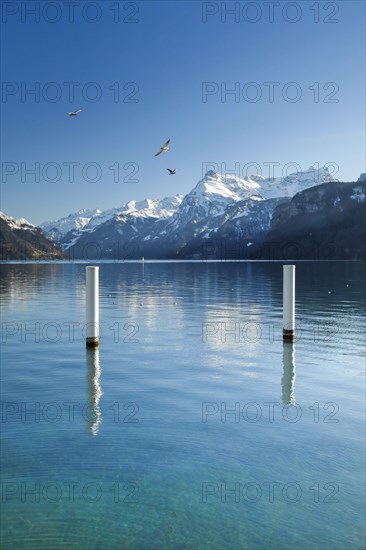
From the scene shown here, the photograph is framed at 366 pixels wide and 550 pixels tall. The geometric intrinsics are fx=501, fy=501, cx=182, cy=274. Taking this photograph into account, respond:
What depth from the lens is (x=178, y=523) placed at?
344 inches

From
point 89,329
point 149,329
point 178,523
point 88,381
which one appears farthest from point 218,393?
point 149,329

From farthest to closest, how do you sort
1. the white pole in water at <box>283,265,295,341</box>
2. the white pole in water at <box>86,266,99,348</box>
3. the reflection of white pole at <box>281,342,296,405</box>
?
the white pole in water at <box>283,265,295,341</box> < the white pole in water at <box>86,266,99,348</box> < the reflection of white pole at <box>281,342,296,405</box>

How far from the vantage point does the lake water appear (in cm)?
862

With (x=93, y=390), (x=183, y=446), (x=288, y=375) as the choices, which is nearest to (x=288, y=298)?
(x=288, y=375)

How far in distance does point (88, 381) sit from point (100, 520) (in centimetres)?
1049

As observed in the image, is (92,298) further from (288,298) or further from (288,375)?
(288,298)

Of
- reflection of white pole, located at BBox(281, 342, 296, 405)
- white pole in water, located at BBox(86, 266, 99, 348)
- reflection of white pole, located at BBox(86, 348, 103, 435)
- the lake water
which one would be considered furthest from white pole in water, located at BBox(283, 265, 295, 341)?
reflection of white pole, located at BBox(86, 348, 103, 435)

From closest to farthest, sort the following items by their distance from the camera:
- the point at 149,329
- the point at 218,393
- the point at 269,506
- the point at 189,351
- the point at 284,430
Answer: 1. the point at 269,506
2. the point at 284,430
3. the point at 218,393
4. the point at 189,351
5. the point at 149,329

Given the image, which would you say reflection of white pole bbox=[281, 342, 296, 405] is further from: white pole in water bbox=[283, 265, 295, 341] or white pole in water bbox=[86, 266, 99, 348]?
white pole in water bbox=[86, 266, 99, 348]

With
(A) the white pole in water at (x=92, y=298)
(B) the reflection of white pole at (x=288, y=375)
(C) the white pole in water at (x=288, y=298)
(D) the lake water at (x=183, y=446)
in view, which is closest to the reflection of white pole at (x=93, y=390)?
(D) the lake water at (x=183, y=446)

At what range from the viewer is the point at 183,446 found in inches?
485

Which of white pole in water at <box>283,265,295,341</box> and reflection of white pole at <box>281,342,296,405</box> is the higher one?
white pole in water at <box>283,265,295,341</box>

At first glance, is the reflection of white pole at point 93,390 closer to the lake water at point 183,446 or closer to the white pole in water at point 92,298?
the lake water at point 183,446

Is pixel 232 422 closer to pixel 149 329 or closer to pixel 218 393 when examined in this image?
pixel 218 393
